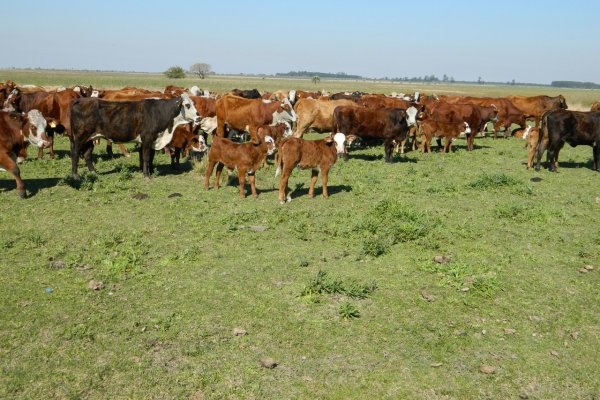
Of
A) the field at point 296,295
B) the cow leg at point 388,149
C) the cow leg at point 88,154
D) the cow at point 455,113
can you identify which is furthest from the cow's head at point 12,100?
the cow at point 455,113

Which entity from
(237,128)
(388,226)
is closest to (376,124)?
(237,128)

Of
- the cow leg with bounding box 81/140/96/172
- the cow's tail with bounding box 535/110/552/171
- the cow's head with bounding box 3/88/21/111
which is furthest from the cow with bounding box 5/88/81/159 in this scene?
the cow's tail with bounding box 535/110/552/171

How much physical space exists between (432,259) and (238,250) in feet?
10.4

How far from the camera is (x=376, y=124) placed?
15891mm

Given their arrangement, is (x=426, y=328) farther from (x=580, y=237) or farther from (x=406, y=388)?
→ (x=580, y=237)

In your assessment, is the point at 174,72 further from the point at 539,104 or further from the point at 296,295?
the point at 296,295

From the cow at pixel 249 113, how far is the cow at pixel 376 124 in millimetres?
1824

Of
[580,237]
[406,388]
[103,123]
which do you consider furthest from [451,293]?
[103,123]

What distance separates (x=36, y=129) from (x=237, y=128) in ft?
20.1

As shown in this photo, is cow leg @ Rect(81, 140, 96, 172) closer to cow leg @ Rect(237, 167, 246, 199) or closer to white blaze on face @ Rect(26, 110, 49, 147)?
white blaze on face @ Rect(26, 110, 49, 147)

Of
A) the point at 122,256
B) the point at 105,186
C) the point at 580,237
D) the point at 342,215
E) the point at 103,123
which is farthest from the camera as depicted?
the point at 103,123

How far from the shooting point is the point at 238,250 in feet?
25.6

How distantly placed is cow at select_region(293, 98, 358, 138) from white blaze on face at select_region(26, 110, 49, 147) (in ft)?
28.0

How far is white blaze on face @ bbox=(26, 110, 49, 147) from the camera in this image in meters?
11.3
